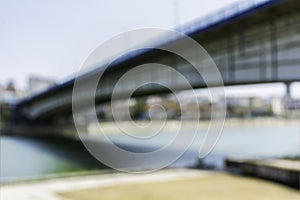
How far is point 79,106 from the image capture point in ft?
192

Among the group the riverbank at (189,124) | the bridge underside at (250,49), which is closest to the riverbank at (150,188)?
the bridge underside at (250,49)

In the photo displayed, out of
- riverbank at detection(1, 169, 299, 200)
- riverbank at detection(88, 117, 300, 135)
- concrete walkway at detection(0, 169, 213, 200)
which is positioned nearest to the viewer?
concrete walkway at detection(0, 169, 213, 200)

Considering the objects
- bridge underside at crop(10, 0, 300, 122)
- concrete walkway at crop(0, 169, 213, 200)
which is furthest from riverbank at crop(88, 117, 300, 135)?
concrete walkway at crop(0, 169, 213, 200)

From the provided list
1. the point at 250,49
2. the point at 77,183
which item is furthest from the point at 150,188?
the point at 250,49

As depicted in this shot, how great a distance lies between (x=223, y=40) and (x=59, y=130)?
69937 mm


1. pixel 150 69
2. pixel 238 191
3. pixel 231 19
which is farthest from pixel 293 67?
pixel 150 69

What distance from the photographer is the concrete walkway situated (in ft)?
57.3

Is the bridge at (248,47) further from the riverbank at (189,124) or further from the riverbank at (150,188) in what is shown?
the riverbank at (189,124)

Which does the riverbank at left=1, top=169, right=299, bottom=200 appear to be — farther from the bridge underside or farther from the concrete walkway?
the bridge underside

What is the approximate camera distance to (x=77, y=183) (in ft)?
67.1

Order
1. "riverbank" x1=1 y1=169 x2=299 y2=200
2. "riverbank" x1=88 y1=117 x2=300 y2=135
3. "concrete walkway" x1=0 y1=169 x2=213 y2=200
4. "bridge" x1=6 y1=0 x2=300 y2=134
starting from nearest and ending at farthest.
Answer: "concrete walkway" x1=0 y1=169 x2=213 y2=200 → "riverbank" x1=1 y1=169 x2=299 y2=200 → "bridge" x1=6 y1=0 x2=300 y2=134 → "riverbank" x1=88 y1=117 x2=300 y2=135

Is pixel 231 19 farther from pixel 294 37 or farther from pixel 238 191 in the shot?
pixel 238 191

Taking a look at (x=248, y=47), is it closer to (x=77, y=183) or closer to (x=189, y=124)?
(x=77, y=183)

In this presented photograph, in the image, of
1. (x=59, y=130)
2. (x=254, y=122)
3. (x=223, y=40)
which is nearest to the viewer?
(x=223, y=40)
